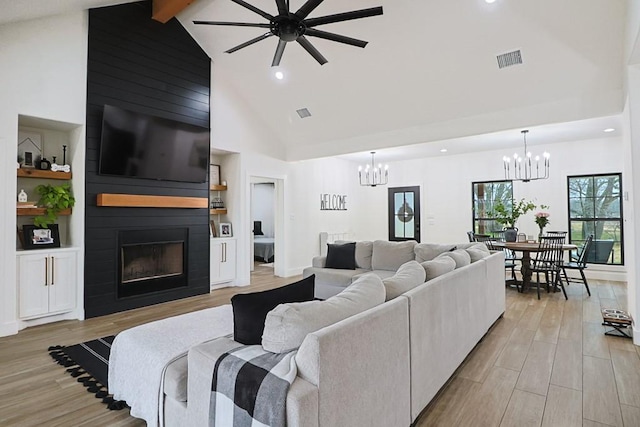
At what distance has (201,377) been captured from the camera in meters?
1.58

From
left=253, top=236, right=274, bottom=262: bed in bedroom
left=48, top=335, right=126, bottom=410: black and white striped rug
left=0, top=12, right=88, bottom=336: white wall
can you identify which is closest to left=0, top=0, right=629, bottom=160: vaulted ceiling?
left=0, top=12, right=88, bottom=336: white wall

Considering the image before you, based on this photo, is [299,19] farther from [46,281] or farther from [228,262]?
[228,262]

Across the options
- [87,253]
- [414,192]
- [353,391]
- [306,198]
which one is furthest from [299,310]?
[414,192]

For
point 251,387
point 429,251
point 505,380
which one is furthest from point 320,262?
point 251,387

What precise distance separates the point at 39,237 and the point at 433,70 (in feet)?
17.6

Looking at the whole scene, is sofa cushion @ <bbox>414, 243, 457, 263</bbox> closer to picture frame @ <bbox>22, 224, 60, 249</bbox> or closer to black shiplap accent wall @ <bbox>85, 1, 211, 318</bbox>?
black shiplap accent wall @ <bbox>85, 1, 211, 318</bbox>

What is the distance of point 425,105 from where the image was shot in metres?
5.23

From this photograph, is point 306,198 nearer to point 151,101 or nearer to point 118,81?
point 151,101

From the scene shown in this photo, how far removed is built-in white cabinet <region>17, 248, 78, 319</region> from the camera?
3.89 meters

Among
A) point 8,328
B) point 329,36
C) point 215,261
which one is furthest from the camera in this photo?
point 215,261

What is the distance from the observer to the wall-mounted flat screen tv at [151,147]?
4.45 meters

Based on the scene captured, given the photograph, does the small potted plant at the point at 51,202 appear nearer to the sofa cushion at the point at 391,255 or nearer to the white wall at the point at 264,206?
the sofa cushion at the point at 391,255

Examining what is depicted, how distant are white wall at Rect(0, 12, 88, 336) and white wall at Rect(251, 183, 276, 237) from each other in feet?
21.0

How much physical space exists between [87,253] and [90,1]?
2.97 meters
